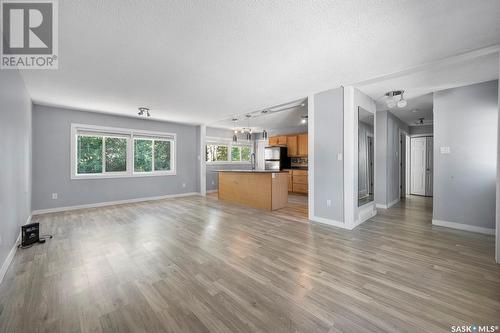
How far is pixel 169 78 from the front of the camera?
3309mm

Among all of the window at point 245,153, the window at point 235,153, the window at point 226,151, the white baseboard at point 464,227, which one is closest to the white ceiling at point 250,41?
the white baseboard at point 464,227

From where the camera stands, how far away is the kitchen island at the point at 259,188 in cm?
512

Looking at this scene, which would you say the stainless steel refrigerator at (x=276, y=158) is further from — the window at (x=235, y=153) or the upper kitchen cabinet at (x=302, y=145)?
the window at (x=235, y=153)

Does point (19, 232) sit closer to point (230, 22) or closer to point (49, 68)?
point (49, 68)

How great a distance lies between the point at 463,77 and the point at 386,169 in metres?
2.52

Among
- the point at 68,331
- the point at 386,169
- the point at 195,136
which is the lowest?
the point at 68,331

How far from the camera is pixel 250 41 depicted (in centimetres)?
227

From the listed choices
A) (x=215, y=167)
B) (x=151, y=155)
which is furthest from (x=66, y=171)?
(x=215, y=167)

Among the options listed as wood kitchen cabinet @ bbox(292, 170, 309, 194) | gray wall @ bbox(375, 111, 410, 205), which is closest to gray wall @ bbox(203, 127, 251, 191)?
wood kitchen cabinet @ bbox(292, 170, 309, 194)

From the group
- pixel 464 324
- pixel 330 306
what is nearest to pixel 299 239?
pixel 330 306

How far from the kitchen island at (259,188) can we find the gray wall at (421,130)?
17.8ft

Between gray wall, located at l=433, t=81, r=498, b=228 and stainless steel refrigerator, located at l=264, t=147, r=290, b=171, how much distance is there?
488cm

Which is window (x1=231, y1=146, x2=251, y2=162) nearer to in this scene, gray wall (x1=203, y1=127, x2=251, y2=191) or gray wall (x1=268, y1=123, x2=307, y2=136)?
gray wall (x1=203, y1=127, x2=251, y2=191)

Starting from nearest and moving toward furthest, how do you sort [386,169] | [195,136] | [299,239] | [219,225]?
[299,239] → [219,225] → [386,169] → [195,136]
